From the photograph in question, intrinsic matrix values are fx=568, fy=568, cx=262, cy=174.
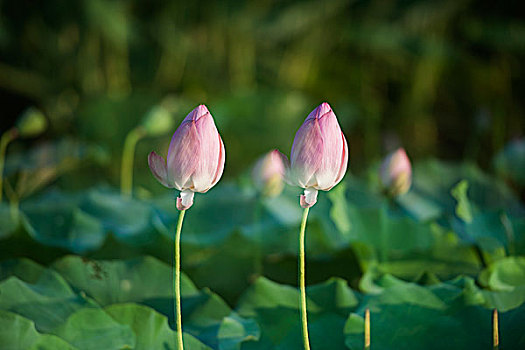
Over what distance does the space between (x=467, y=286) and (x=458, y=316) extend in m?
0.03

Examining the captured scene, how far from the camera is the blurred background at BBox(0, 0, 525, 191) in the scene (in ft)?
5.81

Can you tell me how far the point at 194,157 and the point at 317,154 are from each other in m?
0.09

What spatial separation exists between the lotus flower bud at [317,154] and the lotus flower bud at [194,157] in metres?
0.06

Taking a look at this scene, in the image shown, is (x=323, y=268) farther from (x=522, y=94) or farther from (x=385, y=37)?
(x=522, y=94)

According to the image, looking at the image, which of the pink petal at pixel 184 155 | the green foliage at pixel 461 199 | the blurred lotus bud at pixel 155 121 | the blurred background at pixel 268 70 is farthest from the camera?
the blurred background at pixel 268 70

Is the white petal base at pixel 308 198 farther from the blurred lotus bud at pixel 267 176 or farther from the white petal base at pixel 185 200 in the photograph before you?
the blurred lotus bud at pixel 267 176

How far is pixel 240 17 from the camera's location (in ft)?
6.50

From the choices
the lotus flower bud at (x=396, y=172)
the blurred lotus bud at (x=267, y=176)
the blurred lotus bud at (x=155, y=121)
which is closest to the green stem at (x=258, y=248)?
the blurred lotus bud at (x=267, y=176)

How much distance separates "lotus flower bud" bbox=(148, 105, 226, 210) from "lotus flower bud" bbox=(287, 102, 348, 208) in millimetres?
61

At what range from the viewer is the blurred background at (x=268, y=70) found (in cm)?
177

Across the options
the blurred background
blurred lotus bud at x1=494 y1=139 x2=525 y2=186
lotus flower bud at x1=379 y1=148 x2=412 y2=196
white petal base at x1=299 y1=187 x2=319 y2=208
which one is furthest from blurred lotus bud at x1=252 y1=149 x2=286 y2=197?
the blurred background

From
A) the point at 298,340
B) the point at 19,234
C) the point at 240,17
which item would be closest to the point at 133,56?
the point at 240,17

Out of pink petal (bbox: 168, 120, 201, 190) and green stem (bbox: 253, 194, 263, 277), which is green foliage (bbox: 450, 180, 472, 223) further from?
pink petal (bbox: 168, 120, 201, 190)

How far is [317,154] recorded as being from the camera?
0.43 meters
